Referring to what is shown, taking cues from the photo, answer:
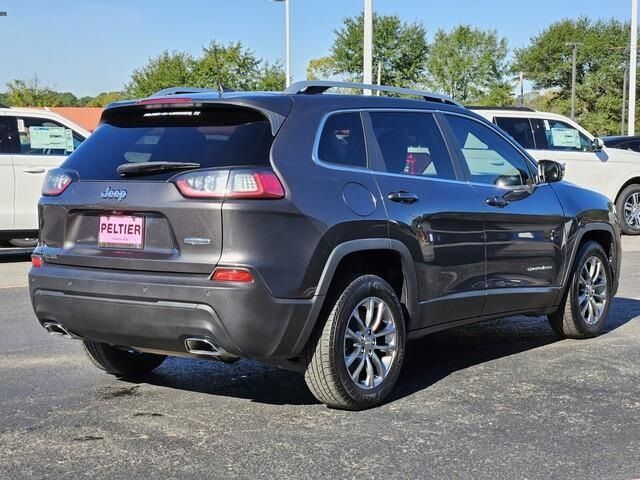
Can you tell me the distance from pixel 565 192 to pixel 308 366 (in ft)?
9.16

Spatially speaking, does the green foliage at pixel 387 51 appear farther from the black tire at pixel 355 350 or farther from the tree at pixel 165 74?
the black tire at pixel 355 350

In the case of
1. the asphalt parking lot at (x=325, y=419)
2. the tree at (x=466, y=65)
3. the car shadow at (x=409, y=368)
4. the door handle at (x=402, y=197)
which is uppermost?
the tree at (x=466, y=65)

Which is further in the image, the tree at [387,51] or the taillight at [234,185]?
the tree at [387,51]

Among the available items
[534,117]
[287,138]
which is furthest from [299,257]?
[534,117]

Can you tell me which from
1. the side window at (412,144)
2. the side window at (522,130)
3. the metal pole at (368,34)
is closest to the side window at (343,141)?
the side window at (412,144)

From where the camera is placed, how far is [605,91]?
74500mm

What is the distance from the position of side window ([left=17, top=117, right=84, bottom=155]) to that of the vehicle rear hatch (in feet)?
23.1

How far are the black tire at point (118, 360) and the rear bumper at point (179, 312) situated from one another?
29.5 inches

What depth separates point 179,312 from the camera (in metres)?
4.15

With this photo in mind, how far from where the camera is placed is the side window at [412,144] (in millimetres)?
5000

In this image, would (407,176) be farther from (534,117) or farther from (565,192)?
(534,117)

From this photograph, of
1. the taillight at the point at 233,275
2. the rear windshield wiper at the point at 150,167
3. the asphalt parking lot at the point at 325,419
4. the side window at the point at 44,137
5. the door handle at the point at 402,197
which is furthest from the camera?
the side window at the point at 44,137

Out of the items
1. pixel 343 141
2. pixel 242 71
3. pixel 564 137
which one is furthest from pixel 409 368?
pixel 242 71

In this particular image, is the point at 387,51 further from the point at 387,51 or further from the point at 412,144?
the point at 412,144
